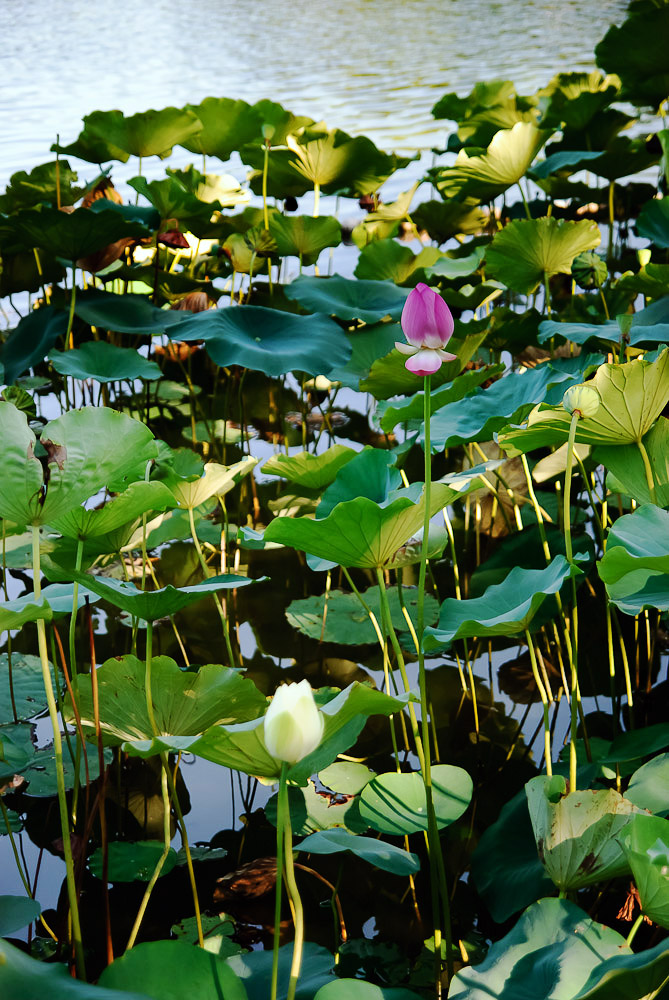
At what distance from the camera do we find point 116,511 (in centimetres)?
94

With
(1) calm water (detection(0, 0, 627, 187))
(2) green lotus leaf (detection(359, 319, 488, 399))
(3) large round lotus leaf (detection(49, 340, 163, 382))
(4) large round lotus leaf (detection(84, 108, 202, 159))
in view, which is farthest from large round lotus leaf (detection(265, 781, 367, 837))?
(1) calm water (detection(0, 0, 627, 187))

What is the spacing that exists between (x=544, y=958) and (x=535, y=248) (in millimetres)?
1392

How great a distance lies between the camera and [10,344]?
2246mm

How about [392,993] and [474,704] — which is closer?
[392,993]

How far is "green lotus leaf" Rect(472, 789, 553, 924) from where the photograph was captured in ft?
2.97

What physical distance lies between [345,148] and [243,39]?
249 inches

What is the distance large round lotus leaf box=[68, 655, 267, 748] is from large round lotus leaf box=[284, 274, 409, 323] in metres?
1.22

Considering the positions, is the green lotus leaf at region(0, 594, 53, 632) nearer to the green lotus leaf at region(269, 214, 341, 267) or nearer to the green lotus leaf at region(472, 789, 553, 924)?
the green lotus leaf at region(472, 789, 553, 924)

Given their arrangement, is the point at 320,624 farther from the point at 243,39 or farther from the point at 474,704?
the point at 243,39

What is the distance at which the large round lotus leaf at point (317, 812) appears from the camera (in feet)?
3.43

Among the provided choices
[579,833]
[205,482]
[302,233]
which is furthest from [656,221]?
[579,833]

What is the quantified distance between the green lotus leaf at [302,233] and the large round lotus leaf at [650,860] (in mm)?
1742

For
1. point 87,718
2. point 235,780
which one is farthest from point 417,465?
point 87,718

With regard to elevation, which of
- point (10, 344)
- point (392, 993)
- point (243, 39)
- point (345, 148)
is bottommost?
point (392, 993)
